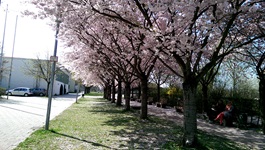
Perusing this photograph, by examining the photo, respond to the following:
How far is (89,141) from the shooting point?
→ 310 inches

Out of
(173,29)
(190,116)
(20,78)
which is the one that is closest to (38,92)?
(20,78)

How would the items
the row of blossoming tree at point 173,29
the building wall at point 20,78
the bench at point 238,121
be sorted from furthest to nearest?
the building wall at point 20,78 < the bench at point 238,121 < the row of blossoming tree at point 173,29

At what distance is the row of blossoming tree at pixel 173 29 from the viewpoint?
7.36 m

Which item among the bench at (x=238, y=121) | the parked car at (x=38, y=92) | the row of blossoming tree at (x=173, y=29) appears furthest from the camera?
the parked car at (x=38, y=92)

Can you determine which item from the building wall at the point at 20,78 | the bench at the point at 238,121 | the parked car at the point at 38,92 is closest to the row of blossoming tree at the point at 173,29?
the bench at the point at 238,121

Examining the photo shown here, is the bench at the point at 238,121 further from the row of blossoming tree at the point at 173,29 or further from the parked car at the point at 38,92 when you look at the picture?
the parked car at the point at 38,92

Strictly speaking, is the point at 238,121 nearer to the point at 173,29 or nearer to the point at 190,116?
the point at 190,116

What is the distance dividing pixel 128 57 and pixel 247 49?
6.73 m

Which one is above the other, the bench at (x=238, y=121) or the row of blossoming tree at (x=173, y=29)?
the row of blossoming tree at (x=173, y=29)

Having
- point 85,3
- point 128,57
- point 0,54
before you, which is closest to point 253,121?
point 128,57

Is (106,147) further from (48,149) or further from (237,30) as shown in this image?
(237,30)

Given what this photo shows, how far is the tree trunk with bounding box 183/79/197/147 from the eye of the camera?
7.40 m

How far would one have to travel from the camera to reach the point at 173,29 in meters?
7.87

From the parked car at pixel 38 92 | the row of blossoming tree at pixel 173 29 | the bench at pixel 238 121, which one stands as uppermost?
the row of blossoming tree at pixel 173 29
